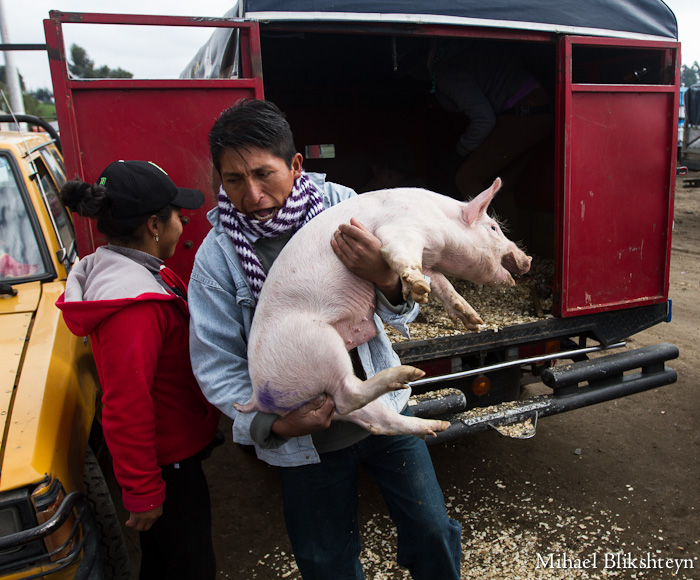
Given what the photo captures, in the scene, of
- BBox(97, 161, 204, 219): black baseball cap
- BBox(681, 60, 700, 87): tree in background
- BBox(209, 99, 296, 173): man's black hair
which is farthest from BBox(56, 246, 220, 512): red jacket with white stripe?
BBox(681, 60, 700, 87): tree in background

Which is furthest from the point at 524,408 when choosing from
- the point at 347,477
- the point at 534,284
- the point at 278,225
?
the point at 278,225

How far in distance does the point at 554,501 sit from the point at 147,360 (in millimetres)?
2834

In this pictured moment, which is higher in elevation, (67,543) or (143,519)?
(143,519)

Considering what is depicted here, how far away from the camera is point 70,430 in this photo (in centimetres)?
219

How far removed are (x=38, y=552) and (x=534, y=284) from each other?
3.70m

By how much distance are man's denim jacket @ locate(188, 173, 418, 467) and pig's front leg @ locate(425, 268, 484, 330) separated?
11 centimetres

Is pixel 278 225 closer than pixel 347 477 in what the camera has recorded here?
Yes

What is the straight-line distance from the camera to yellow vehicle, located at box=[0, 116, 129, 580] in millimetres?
1859

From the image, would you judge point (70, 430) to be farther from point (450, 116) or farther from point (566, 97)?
point (450, 116)

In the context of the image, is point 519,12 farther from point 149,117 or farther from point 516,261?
point 149,117

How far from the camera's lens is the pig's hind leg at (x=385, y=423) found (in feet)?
5.58

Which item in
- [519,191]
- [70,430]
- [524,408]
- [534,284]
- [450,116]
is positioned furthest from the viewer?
[450,116]

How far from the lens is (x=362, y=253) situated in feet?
5.21

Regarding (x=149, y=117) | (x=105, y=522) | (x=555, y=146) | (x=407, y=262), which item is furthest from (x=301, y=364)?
(x=555, y=146)
